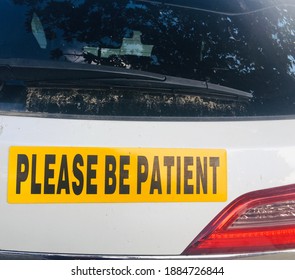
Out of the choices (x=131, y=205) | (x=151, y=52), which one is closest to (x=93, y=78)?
(x=151, y=52)

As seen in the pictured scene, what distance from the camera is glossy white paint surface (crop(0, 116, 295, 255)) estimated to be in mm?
1585

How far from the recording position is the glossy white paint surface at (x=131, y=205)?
158 centimetres

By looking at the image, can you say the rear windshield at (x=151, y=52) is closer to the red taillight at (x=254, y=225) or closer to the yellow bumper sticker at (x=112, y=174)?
the yellow bumper sticker at (x=112, y=174)

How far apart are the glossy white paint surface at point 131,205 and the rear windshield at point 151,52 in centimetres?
8

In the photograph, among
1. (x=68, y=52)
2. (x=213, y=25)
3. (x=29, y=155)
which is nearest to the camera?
(x=29, y=155)

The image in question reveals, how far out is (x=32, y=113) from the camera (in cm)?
161

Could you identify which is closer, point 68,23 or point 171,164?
point 171,164

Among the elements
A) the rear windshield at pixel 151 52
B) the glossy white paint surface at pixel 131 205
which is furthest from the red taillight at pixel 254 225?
the rear windshield at pixel 151 52

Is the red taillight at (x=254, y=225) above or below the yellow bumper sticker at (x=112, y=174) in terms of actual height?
below

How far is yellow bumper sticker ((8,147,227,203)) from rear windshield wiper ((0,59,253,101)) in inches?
10.1

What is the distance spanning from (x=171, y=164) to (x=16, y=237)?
0.60 meters

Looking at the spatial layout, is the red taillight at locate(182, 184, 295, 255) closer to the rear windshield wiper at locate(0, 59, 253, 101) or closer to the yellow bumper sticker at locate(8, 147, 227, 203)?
the yellow bumper sticker at locate(8, 147, 227, 203)

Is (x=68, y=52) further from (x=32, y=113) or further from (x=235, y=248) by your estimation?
(x=235, y=248)
